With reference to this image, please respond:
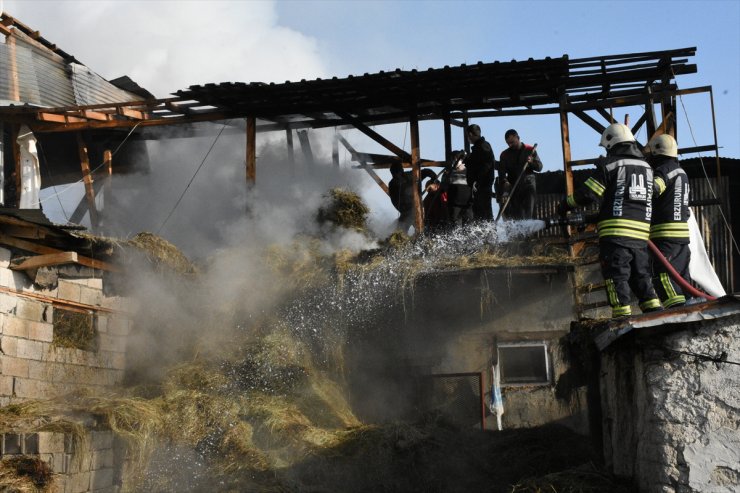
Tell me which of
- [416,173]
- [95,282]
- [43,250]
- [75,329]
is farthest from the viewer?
[416,173]

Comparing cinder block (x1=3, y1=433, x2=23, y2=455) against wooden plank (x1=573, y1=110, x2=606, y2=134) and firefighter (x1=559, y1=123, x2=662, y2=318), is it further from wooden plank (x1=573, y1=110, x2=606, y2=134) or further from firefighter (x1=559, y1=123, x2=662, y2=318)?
wooden plank (x1=573, y1=110, x2=606, y2=134)

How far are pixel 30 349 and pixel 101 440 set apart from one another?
1.96 metres

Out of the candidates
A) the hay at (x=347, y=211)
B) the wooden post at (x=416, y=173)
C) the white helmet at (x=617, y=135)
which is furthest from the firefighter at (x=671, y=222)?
the hay at (x=347, y=211)

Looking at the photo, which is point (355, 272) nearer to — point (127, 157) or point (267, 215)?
point (267, 215)

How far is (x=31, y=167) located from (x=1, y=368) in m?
7.09

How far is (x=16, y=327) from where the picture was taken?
39.2 ft

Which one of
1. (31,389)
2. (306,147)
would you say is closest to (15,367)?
(31,389)

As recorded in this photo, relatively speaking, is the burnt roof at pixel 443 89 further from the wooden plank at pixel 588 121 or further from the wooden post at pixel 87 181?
the wooden post at pixel 87 181

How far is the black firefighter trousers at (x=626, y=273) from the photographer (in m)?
9.30

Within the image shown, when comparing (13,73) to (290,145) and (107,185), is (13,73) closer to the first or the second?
(107,185)

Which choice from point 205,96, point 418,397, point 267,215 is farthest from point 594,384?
point 205,96

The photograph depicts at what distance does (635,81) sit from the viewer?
1527 centimetres

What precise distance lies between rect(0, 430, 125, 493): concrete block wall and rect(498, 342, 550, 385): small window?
20.2ft

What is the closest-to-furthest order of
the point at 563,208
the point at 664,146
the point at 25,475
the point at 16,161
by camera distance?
the point at 25,475, the point at 563,208, the point at 664,146, the point at 16,161
